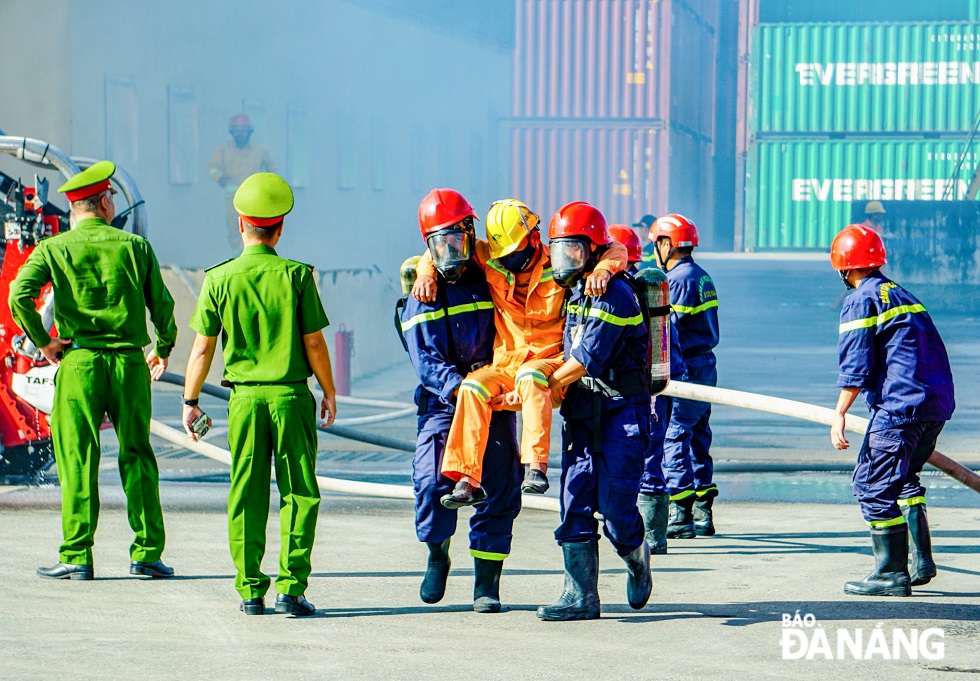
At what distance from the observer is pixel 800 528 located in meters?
8.45

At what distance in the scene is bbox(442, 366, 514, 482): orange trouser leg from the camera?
5.84 metres

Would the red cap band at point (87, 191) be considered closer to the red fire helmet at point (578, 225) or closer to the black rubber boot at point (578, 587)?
the red fire helmet at point (578, 225)

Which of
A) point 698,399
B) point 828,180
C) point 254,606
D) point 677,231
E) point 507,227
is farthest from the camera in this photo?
point 828,180

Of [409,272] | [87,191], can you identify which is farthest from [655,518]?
[87,191]

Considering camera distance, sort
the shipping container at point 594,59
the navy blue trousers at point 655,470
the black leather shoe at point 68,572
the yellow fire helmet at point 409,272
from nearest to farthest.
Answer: the yellow fire helmet at point 409,272, the black leather shoe at point 68,572, the navy blue trousers at point 655,470, the shipping container at point 594,59

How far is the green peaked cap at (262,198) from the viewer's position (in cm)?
602

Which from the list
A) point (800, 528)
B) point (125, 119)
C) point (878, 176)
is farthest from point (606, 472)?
point (878, 176)

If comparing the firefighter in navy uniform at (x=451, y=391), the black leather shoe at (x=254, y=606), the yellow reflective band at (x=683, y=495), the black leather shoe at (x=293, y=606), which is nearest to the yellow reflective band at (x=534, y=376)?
the firefighter in navy uniform at (x=451, y=391)

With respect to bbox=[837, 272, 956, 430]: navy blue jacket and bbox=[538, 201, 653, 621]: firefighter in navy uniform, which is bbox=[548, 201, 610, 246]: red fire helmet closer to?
bbox=[538, 201, 653, 621]: firefighter in navy uniform

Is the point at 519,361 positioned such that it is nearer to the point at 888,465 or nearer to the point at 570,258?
the point at 570,258

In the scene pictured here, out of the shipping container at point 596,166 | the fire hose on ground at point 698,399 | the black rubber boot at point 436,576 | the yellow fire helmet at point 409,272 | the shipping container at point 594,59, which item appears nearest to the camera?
the black rubber boot at point 436,576

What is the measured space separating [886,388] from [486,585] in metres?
1.88

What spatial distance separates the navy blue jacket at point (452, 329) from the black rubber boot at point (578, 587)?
2.49 feet

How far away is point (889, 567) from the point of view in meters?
6.62
